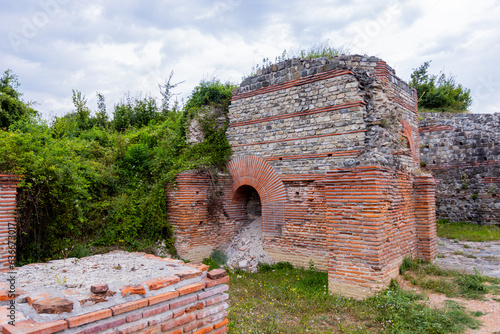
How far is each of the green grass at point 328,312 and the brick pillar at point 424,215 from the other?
74.1 inches

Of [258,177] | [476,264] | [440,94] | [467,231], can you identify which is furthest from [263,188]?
[440,94]

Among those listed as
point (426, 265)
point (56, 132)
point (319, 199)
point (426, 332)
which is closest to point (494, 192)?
point (426, 265)

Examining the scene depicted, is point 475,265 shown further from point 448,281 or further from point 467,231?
point 467,231

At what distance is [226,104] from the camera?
29.2 feet

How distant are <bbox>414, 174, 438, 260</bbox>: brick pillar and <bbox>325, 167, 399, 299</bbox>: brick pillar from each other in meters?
1.42

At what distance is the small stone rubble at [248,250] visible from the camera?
750 centimetres

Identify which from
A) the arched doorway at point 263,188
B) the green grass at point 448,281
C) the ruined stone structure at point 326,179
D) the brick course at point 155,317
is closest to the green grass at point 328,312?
the ruined stone structure at point 326,179

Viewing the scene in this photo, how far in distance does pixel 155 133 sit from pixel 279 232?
5131 mm

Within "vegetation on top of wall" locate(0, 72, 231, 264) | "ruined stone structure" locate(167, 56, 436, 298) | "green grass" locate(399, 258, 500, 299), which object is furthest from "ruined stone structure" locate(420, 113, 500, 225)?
"vegetation on top of wall" locate(0, 72, 231, 264)

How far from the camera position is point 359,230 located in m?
5.20

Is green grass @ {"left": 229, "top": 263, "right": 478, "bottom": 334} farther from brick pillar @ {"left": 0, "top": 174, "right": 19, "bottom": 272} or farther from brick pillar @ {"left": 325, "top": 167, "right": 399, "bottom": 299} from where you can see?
brick pillar @ {"left": 0, "top": 174, "right": 19, "bottom": 272}

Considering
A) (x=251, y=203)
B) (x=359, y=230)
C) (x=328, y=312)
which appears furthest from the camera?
(x=251, y=203)

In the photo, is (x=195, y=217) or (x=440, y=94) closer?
(x=195, y=217)

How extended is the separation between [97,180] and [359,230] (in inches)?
233
